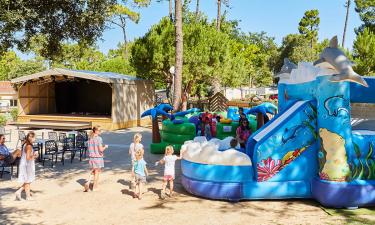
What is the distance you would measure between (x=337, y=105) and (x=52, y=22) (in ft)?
23.0

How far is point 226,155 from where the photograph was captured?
8.01m

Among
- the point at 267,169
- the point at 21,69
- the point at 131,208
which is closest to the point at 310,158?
the point at 267,169

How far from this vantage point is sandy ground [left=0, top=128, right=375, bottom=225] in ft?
22.4

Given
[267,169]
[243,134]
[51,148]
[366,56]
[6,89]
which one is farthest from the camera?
[6,89]

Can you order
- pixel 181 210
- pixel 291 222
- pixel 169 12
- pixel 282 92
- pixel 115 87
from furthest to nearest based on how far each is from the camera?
pixel 169 12 → pixel 115 87 → pixel 282 92 → pixel 181 210 → pixel 291 222

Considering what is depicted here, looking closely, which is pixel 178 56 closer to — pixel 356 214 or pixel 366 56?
pixel 356 214

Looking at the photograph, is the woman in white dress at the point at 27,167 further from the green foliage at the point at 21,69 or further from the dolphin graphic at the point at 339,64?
A: the green foliage at the point at 21,69

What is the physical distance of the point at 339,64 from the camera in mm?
7113

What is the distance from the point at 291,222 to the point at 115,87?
52.7ft

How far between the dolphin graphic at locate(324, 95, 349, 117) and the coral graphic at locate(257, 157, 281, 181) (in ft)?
4.71

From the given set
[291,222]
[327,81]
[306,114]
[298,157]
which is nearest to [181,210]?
[291,222]

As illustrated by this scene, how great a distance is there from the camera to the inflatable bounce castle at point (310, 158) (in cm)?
745

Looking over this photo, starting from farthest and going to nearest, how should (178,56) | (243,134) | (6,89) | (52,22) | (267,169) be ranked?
(6,89)
(178,56)
(243,134)
(52,22)
(267,169)

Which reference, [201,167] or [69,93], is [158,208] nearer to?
[201,167]
